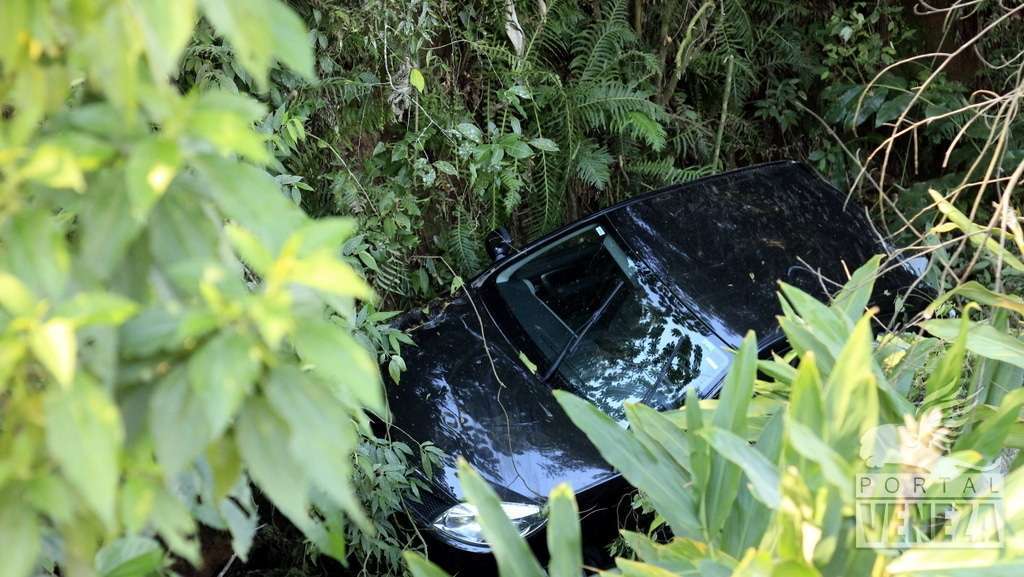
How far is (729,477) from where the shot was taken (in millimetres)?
1650

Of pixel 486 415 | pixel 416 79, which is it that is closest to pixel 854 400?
pixel 486 415

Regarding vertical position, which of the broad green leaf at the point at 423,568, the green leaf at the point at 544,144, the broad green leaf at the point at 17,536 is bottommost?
the green leaf at the point at 544,144

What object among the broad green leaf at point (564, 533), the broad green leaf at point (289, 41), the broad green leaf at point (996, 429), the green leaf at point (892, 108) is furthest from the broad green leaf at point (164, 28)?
the green leaf at point (892, 108)

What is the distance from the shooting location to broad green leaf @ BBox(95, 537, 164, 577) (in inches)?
43.1

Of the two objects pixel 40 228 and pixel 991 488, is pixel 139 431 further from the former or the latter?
pixel 991 488

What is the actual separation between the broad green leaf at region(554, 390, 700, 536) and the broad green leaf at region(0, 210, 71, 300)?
3.53 feet

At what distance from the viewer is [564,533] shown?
5.13 ft

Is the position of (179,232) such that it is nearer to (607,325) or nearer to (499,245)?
(607,325)

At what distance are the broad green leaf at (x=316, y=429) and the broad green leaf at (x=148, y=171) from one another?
200 mm

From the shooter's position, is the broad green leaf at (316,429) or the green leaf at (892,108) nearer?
the broad green leaf at (316,429)

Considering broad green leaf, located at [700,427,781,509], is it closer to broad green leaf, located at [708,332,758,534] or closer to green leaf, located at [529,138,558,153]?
broad green leaf, located at [708,332,758,534]

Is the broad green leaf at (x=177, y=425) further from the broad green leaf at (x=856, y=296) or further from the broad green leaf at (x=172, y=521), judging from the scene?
the broad green leaf at (x=856, y=296)

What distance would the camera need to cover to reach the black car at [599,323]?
10.1 ft

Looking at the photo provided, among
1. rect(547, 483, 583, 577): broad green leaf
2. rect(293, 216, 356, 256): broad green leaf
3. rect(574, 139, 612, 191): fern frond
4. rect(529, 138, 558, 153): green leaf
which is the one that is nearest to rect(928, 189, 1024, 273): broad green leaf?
rect(547, 483, 583, 577): broad green leaf
